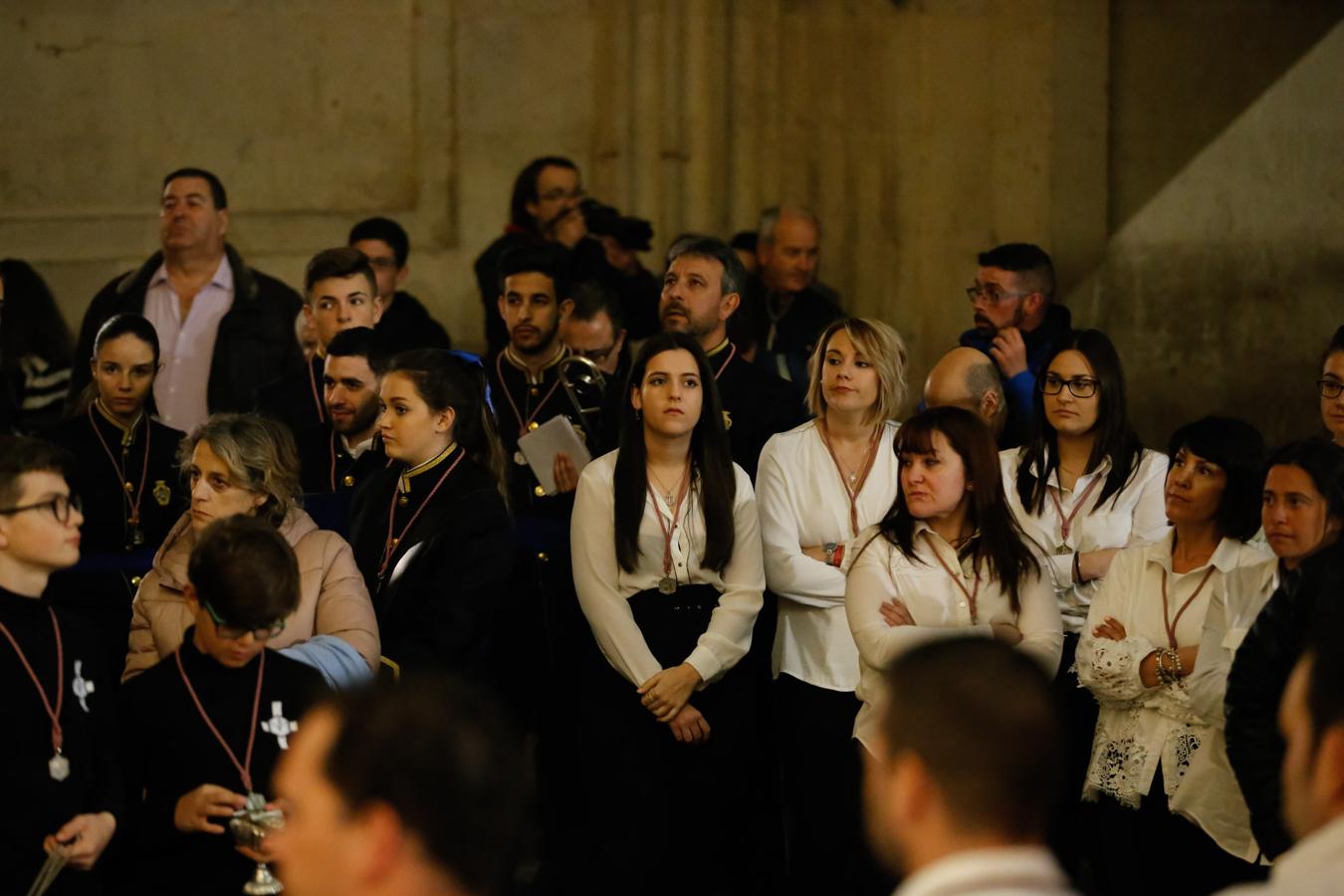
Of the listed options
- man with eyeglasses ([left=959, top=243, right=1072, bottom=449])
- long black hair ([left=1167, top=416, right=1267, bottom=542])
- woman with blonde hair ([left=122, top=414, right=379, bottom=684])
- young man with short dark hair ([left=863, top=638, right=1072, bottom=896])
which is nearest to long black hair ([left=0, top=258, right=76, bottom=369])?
woman with blonde hair ([left=122, top=414, right=379, bottom=684])

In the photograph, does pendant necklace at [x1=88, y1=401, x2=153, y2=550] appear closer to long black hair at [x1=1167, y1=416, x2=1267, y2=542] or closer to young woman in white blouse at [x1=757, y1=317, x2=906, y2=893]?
young woman in white blouse at [x1=757, y1=317, x2=906, y2=893]

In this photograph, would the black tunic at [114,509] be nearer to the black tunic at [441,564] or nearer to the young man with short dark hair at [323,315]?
the young man with short dark hair at [323,315]

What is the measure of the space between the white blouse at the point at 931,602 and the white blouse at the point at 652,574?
62 centimetres

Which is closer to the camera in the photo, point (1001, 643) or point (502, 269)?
point (1001, 643)

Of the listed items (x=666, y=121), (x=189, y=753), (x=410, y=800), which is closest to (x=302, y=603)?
(x=189, y=753)

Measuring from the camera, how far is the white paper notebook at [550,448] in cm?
590

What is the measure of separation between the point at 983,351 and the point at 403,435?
6.89 ft

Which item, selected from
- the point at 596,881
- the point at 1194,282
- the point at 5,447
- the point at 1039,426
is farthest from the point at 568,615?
the point at 1194,282

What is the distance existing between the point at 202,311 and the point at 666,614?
2.82m

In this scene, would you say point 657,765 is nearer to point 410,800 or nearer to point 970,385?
point 970,385

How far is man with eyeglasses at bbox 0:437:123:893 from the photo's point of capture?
3.86m

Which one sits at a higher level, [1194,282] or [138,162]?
[138,162]

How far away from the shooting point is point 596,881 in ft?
17.7

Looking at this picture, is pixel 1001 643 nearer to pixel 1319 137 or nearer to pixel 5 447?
pixel 5 447
